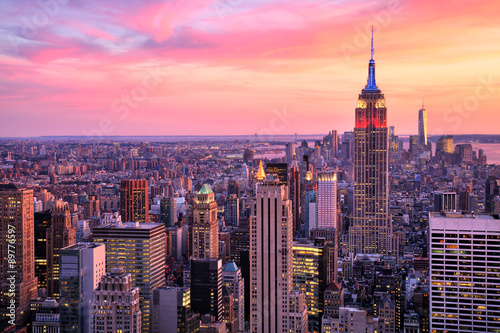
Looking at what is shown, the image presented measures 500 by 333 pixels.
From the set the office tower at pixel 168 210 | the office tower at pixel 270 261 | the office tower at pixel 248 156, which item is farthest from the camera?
the office tower at pixel 168 210

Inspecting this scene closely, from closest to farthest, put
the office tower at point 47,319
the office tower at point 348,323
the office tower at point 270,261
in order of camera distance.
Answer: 1. the office tower at point 270,261
2. the office tower at point 47,319
3. the office tower at point 348,323

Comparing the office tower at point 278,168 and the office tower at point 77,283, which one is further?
the office tower at point 278,168

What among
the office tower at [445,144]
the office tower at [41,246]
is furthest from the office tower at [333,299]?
the office tower at [445,144]

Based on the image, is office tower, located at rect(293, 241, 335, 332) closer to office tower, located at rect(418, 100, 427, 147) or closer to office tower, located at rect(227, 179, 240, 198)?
office tower, located at rect(418, 100, 427, 147)

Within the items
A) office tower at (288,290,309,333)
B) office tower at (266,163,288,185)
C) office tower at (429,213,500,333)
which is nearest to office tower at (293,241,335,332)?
office tower at (288,290,309,333)

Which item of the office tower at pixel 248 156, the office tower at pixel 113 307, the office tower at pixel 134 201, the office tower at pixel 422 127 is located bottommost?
the office tower at pixel 113 307

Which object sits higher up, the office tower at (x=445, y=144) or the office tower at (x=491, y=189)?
the office tower at (x=445, y=144)

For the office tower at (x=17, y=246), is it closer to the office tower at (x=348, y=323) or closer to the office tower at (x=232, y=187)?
the office tower at (x=348, y=323)
